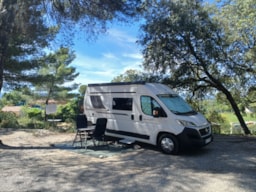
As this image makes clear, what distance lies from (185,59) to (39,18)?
6.82 metres

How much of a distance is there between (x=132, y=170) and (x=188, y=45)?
784 cm

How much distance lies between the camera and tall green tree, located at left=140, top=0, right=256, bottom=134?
465 inches

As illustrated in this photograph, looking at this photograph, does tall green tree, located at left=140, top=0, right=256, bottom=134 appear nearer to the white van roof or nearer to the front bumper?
the white van roof

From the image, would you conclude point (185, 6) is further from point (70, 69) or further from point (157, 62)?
point (70, 69)

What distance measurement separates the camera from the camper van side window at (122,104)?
9.16 metres

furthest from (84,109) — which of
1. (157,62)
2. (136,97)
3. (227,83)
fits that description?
(227,83)

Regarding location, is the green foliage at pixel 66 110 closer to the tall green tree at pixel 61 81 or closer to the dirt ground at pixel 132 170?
the tall green tree at pixel 61 81

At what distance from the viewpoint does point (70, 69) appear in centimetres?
3070

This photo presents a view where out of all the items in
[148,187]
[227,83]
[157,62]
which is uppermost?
[157,62]

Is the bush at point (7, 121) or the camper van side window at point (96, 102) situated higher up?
the camper van side window at point (96, 102)

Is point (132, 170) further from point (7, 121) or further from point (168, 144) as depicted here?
point (7, 121)

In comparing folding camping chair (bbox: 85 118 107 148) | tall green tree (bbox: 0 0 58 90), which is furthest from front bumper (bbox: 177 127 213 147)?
tall green tree (bbox: 0 0 58 90)

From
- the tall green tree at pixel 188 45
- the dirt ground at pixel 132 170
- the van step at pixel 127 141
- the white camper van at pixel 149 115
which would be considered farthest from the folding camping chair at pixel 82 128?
the tall green tree at pixel 188 45

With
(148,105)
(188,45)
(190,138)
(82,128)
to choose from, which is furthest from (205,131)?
(188,45)
